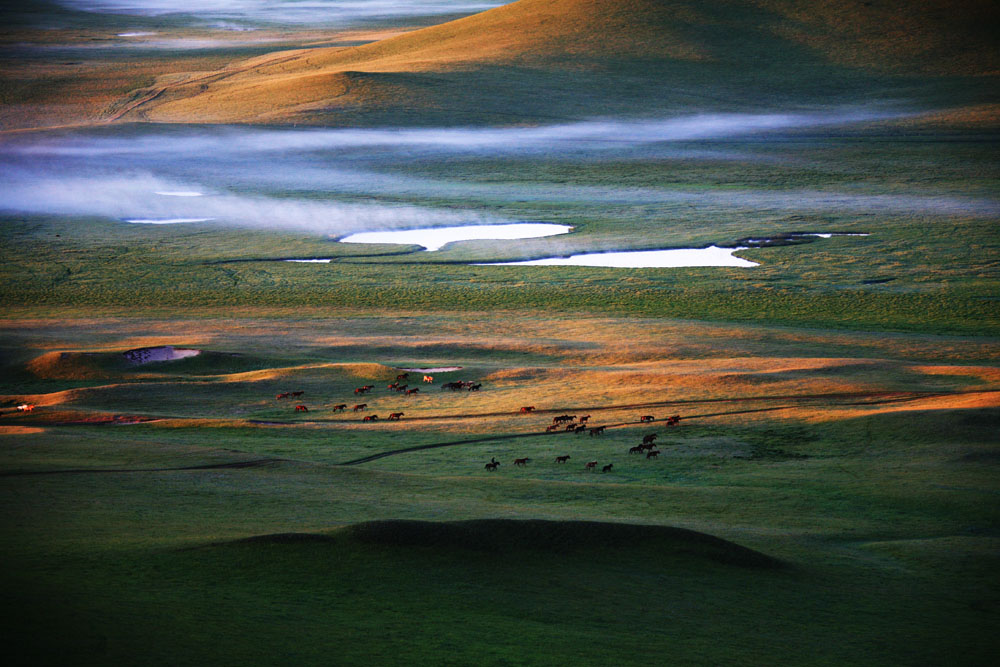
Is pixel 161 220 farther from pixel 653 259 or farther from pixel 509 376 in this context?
pixel 509 376

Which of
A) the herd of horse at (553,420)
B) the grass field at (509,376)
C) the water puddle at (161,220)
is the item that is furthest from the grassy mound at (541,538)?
the water puddle at (161,220)

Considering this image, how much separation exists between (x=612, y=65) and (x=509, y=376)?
69.7m

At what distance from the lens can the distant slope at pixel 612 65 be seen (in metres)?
88.5

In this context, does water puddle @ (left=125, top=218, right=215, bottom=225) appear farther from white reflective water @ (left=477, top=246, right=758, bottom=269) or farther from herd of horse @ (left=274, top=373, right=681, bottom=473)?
herd of horse @ (left=274, top=373, right=681, bottom=473)

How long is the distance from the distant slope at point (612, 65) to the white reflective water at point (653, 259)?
35480 millimetres

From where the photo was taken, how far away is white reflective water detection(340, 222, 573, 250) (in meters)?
55.2

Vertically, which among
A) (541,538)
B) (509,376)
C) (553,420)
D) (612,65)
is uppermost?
(612,65)

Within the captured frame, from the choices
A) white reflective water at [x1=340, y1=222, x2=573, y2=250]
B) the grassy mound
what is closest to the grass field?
the grassy mound

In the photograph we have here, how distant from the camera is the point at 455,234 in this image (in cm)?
5666

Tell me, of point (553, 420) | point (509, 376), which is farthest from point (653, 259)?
point (553, 420)

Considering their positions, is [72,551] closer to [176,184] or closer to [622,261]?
[622,261]

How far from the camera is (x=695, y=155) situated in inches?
2926

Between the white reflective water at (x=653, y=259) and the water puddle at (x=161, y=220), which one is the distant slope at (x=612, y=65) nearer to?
the water puddle at (x=161, y=220)

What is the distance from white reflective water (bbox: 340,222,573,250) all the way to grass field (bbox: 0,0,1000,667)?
116cm
